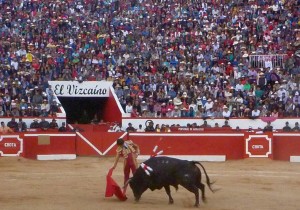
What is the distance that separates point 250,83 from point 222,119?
3154mm

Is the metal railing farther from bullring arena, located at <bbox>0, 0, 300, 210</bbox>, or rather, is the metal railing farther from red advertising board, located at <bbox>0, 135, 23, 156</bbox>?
red advertising board, located at <bbox>0, 135, 23, 156</bbox>

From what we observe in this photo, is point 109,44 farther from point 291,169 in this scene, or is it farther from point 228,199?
point 228,199

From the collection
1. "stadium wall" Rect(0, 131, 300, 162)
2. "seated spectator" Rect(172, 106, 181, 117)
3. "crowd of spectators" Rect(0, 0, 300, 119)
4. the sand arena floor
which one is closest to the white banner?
"crowd of spectators" Rect(0, 0, 300, 119)

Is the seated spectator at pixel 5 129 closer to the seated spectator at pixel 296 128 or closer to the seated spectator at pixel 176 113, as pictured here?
the seated spectator at pixel 176 113

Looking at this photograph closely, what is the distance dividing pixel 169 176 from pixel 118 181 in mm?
4491

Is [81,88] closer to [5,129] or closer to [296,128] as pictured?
[5,129]

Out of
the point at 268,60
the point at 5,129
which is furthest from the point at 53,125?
the point at 268,60

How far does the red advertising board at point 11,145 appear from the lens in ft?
78.7

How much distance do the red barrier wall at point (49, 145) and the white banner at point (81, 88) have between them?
17.8 feet

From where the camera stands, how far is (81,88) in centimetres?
3012

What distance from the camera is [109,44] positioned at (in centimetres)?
3272

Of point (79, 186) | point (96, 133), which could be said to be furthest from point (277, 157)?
point (79, 186)

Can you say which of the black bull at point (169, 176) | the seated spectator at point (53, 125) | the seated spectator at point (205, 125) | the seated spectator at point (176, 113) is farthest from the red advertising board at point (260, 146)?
the black bull at point (169, 176)

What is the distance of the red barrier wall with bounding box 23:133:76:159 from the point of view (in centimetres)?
2427
